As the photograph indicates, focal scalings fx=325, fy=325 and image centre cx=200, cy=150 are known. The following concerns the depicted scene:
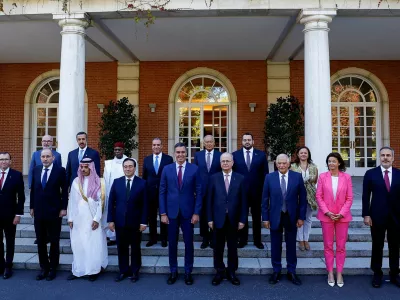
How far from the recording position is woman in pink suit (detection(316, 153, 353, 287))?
4078 millimetres

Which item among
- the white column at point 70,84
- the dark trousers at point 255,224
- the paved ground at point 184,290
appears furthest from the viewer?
the white column at point 70,84

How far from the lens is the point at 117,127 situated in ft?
32.7

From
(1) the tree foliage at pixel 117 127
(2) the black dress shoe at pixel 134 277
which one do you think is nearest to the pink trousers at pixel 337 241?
(2) the black dress shoe at pixel 134 277

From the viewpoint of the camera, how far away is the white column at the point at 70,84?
6.61 m

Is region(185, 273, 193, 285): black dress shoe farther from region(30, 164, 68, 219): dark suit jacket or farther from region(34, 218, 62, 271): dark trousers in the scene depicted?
region(30, 164, 68, 219): dark suit jacket

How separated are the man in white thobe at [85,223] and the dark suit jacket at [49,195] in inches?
7.0

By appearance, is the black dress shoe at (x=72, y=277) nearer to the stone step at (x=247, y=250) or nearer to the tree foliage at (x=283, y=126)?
the stone step at (x=247, y=250)

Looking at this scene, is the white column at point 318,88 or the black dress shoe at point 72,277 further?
the white column at point 318,88

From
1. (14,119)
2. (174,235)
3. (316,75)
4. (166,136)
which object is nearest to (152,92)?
(166,136)

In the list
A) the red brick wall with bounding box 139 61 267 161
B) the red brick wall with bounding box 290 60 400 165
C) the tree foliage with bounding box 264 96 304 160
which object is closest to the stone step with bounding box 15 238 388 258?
the tree foliage with bounding box 264 96 304 160

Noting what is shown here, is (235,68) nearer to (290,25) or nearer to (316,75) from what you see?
(290,25)

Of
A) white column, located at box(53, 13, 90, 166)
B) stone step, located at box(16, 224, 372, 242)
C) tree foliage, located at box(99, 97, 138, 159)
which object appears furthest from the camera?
tree foliage, located at box(99, 97, 138, 159)

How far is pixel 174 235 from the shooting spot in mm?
4293

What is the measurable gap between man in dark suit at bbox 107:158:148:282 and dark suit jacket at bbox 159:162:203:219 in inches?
11.1
